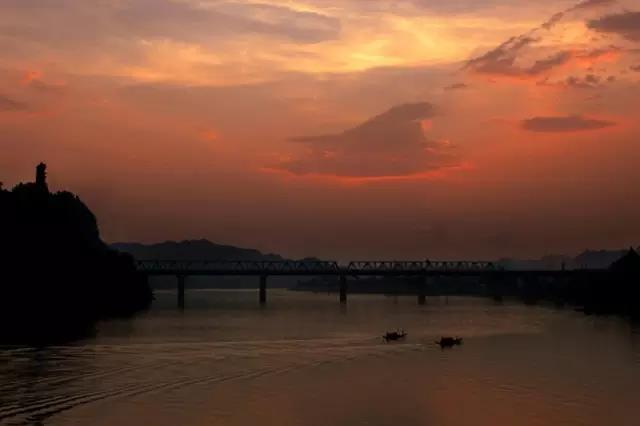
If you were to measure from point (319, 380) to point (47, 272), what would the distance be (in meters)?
82.4

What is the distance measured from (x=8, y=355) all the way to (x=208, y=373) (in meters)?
22.9

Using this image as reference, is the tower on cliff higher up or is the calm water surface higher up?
the tower on cliff

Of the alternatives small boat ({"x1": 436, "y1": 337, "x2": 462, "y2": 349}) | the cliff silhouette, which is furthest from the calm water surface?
the cliff silhouette

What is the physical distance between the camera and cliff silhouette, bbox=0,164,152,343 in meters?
132

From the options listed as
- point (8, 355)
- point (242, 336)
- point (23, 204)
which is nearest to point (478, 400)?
point (8, 355)

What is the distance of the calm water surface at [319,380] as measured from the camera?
205ft

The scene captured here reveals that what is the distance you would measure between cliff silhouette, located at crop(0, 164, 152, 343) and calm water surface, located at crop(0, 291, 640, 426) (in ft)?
39.0

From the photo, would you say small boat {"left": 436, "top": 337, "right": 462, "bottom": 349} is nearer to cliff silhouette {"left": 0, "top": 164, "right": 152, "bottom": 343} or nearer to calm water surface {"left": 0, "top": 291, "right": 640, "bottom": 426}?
calm water surface {"left": 0, "top": 291, "right": 640, "bottom": 426}

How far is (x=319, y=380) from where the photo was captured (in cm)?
8006

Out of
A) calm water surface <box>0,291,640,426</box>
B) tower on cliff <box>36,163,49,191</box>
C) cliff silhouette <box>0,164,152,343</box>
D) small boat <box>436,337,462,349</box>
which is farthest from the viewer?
tower on cliff <box>36,163,49,191</box>

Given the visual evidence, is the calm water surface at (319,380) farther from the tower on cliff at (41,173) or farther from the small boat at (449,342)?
the tower on cliff at (41,173)

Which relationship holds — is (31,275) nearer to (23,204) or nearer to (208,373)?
(23,204)

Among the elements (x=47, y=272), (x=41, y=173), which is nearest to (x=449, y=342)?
(x=47, y=272)

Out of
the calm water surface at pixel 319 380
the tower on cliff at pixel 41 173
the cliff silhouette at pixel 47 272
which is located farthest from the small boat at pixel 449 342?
the tower on cliff at pixel 41 173
